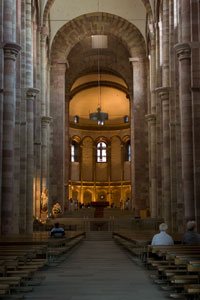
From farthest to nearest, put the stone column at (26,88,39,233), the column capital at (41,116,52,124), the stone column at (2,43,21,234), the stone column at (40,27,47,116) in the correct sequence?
the column capital at (41,116,52,124), the stone column at (40,27,47,116), the stone column at (26,88,39,233), the stone column at (2,43,21,234)

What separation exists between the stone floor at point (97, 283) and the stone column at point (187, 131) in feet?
19.9

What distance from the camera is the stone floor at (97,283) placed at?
24.2 ft

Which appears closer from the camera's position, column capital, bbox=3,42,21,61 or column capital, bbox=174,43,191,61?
column capital, bbox=174,43,191,61

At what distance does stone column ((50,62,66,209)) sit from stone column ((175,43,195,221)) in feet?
67.4

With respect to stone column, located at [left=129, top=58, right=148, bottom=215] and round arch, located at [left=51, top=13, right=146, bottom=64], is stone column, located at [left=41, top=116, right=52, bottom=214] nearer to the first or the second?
round arch, located at [left=51, top=13, right=146, bottom=64]

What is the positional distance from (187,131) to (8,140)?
7130mm

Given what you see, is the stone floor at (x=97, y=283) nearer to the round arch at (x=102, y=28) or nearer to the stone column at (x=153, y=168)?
the stone column at (x=153, y=168)

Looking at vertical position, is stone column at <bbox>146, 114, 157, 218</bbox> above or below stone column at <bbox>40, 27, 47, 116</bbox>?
below

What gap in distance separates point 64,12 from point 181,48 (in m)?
21.1

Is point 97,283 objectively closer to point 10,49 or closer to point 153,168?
point 10,49

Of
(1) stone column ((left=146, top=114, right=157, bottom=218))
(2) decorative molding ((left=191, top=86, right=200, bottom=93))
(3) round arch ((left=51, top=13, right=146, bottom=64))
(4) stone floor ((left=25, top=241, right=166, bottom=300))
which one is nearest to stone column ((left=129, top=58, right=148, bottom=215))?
(3) round arch ((left=51, top=13, right=146, bottom=64))

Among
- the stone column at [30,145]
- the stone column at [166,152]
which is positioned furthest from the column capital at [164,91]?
the stone column at [30,145]

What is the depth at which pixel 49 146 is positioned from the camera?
37906 millimetres

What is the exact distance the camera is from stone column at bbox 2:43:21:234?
18.8 meters
